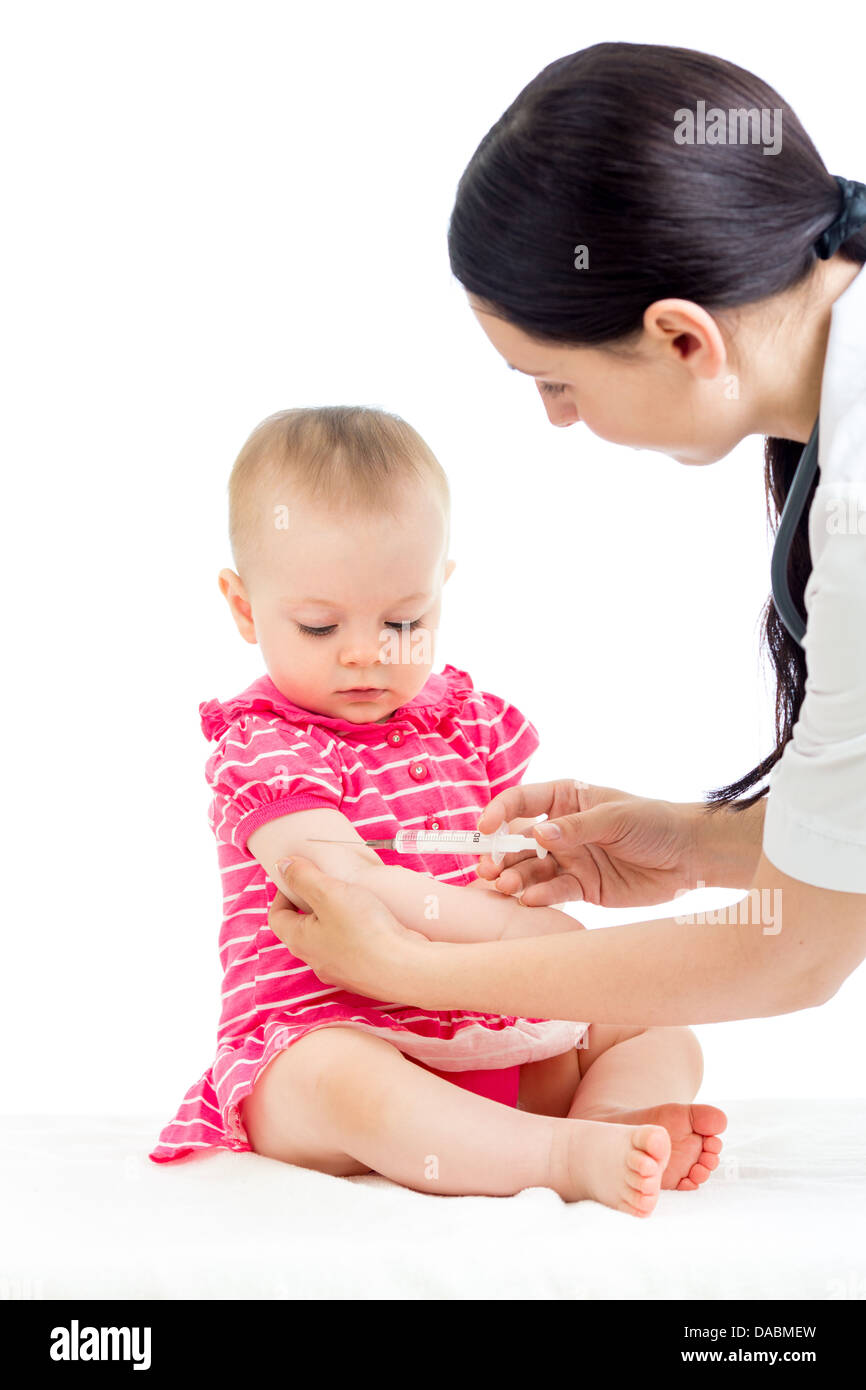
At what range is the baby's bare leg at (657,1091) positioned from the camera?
1.49m

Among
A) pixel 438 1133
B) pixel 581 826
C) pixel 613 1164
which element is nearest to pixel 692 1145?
pixel 613 1164

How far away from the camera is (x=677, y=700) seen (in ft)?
8.42

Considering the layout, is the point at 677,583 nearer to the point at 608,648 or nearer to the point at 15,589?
the point at 608,648

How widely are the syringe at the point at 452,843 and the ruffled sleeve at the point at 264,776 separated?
0.06 meters

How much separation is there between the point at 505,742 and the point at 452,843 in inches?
11.3

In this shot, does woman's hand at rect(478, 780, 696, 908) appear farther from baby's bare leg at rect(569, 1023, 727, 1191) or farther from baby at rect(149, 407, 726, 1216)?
baby's bare leg at rect(569, 1023, 727, 1191)

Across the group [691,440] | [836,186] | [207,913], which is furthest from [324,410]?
[207,913]

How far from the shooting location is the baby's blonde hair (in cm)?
166

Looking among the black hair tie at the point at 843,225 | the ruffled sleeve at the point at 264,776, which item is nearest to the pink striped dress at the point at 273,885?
the ruffled sleeve at the point at 264,776

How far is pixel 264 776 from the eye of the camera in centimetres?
161

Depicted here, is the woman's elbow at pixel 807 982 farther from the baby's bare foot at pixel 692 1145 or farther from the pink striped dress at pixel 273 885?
the pink striped dress at pixel 273 885

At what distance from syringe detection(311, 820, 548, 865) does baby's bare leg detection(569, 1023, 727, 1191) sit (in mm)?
286

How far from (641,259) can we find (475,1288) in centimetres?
87

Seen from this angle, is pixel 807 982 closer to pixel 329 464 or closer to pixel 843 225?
pixel 843 225
